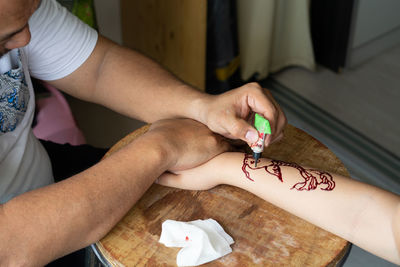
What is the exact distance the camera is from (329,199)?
2.91 feet

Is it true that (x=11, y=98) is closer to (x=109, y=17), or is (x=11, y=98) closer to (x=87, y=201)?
(x=87, y=201)

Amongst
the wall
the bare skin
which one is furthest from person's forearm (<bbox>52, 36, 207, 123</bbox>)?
the wall

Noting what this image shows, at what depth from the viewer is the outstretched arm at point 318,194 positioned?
2.77ft

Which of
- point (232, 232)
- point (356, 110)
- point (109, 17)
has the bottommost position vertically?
point (356, 110)

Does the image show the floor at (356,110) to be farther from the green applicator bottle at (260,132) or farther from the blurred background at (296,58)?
the green applicator bottle at (260,132)

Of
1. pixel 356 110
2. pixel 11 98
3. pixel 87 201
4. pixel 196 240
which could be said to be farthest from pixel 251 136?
pixel 356 110

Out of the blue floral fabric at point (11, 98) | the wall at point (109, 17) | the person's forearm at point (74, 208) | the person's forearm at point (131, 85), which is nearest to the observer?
the person's forearm at point (74, 208)

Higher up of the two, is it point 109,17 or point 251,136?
point 251,136

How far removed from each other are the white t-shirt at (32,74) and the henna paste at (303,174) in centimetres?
52

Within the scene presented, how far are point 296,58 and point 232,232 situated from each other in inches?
79.7

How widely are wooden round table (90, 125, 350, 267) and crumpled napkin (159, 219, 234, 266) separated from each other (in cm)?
1

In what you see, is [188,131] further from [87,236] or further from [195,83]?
[195,83]

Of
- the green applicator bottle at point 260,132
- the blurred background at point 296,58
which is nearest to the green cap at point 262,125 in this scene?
the green applicator bottle at point 260,132

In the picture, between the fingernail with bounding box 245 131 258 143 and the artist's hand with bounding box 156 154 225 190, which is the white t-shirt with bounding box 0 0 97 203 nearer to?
the artist's hand with bounding box 156 154 225 190
